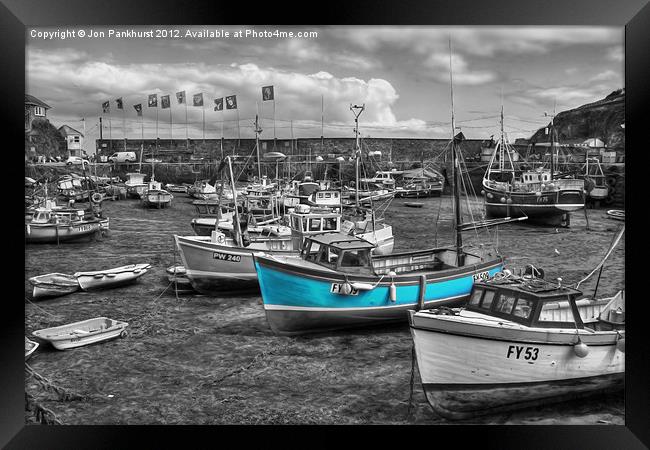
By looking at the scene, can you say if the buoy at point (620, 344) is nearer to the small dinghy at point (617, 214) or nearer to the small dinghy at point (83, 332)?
the small dinghy at point (617, 214)

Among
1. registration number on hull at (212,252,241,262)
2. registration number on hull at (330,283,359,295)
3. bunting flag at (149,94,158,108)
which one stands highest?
bunting flag at (149,94,158,108)

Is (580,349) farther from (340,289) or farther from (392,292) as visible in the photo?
(340,289)

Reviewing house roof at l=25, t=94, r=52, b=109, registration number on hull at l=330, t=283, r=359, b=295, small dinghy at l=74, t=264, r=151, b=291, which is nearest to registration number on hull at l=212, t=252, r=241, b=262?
small dinghy at l=74, t=264, r=151, b=291

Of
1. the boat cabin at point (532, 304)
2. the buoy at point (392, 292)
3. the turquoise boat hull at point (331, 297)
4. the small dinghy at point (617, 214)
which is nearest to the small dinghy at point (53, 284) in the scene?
the turquoise boat hull at point (331, 297)

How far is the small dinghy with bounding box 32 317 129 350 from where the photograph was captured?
22.9 ft

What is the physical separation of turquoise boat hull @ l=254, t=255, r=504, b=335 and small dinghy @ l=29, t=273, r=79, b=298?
10.5ft

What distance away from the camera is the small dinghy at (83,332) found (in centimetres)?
697

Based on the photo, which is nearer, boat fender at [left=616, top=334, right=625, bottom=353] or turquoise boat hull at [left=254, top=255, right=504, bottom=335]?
boat fender at [left=616, top=334, right=625, bottom=353]

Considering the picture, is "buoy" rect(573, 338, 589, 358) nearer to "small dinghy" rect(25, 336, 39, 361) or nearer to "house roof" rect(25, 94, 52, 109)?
"small dinghy" rect(25, 336, 39, 361)

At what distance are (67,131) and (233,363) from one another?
156 inches

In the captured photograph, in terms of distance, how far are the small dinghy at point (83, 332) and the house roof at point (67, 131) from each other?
260 cm

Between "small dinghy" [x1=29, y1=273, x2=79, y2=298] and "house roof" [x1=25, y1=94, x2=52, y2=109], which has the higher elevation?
"house roof" [x1=25, y1=94, x2=52, y2=109]
